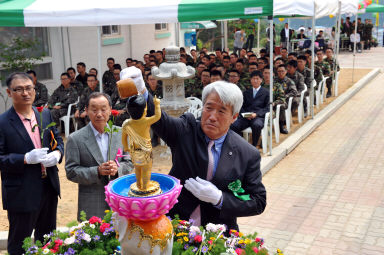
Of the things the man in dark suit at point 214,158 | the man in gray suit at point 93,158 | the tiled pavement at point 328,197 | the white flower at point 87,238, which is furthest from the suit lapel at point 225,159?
the tiled pavement at point 328,197

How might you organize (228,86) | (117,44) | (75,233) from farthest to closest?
(117,44), (75,233), (228,86)

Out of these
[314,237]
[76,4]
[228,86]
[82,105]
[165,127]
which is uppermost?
[76,4]

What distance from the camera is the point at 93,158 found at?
359 cm

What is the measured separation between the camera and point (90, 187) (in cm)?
364

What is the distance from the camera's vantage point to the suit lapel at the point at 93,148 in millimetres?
3578

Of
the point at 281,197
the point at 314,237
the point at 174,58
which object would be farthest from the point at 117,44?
the point at 314,237

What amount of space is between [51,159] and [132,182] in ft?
5.26

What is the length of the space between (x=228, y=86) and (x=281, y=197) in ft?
13.7

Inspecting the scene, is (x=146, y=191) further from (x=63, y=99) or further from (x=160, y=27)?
(x=160, y=27)

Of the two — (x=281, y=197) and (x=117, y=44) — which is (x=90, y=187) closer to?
(x=281, y=197)

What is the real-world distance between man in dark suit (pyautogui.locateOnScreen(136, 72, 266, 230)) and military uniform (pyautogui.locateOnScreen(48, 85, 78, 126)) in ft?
23.6

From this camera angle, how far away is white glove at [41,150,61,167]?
350 centimetres

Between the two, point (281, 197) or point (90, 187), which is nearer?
point (90, 187)

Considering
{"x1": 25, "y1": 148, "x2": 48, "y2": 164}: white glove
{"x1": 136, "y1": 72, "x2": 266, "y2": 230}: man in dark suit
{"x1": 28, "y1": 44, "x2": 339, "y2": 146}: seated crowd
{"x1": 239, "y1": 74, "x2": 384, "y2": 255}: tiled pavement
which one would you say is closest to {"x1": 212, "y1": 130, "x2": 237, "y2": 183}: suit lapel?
{"x1": 136, "y1": 72, "x2": 266, "y2": 230}: man in dark suit
